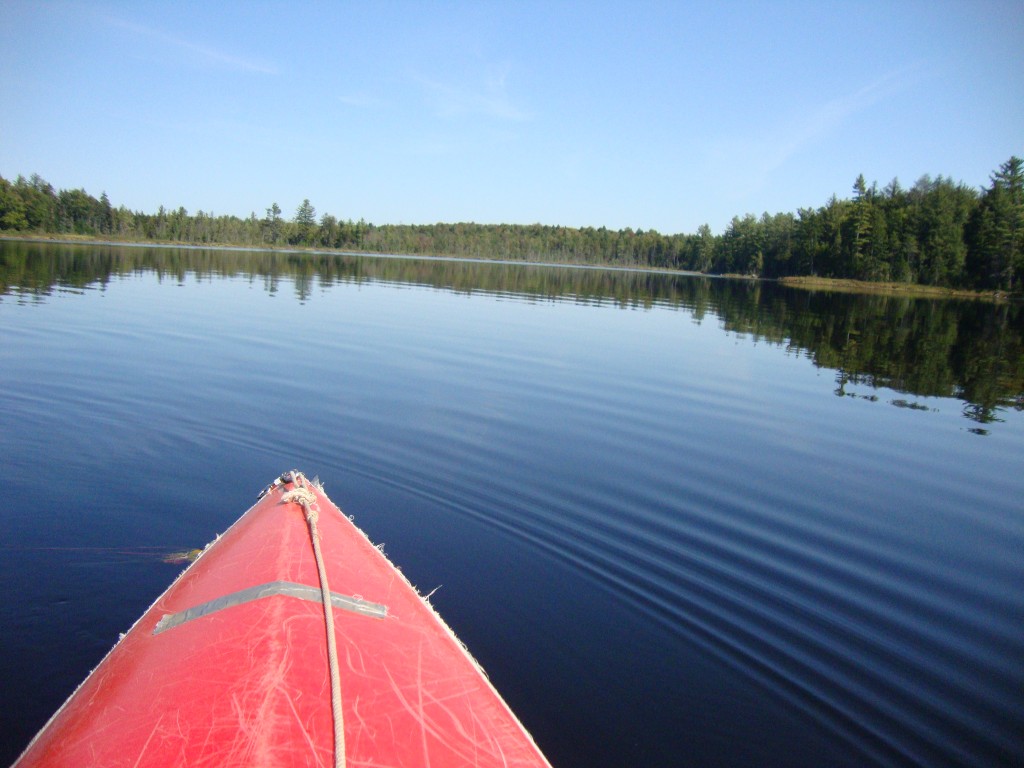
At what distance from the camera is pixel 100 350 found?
15.4 meters

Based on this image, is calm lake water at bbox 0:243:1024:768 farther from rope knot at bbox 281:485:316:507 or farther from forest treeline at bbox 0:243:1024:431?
rope knot at bbox 281:485:316:507

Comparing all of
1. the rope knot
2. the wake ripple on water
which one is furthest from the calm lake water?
the rope knot

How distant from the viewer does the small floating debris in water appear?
20.0 ft

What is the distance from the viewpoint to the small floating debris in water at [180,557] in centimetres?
609

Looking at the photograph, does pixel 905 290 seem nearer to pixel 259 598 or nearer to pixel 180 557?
pixel 180 557

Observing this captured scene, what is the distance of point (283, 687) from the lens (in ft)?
9.81

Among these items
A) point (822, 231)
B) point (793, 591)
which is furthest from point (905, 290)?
point (793, 591)

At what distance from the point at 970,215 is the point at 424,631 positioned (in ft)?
335

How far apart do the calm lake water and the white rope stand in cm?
159

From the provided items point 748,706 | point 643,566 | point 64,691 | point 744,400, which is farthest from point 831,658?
point 744,400

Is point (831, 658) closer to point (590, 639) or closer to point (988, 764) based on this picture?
point (988, 764)

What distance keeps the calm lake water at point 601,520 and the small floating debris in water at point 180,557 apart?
0.29 ft

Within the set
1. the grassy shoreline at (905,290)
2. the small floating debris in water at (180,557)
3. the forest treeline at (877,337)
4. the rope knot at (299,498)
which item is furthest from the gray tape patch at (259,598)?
the grassy shoreline at (905,290)

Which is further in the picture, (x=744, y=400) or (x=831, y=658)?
(x=744, y=400)
